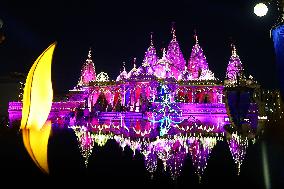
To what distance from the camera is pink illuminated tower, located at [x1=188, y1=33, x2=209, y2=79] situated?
34.9 m

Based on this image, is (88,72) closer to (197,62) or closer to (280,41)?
(197,62)

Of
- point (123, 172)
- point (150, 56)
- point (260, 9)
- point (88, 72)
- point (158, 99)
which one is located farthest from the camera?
point (88, 72)

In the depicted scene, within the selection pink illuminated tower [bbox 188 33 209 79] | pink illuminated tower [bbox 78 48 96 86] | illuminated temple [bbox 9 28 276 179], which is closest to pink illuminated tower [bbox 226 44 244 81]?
illuminated temple [bbox 9 28 276 179]

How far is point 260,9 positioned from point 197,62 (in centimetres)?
2835

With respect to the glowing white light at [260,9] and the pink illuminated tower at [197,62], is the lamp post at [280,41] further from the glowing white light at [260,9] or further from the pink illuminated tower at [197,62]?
the pink illuminated tower at [197,62]

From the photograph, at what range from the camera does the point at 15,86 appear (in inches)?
1248

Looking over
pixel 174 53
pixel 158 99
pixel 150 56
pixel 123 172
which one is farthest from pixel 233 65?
pixel 123 172

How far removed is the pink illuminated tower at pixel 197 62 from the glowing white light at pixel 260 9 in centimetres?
2701

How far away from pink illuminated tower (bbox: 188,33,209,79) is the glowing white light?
2701 cm

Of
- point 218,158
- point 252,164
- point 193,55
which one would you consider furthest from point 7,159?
point 193,55

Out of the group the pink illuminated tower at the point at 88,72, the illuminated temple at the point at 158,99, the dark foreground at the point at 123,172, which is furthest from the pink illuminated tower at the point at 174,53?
the dark foreground at the point at 123,172

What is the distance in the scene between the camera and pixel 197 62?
3547 centimetres

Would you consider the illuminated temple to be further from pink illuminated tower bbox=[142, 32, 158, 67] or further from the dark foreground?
the dark foreground

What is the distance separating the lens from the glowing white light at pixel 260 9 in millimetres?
7387
